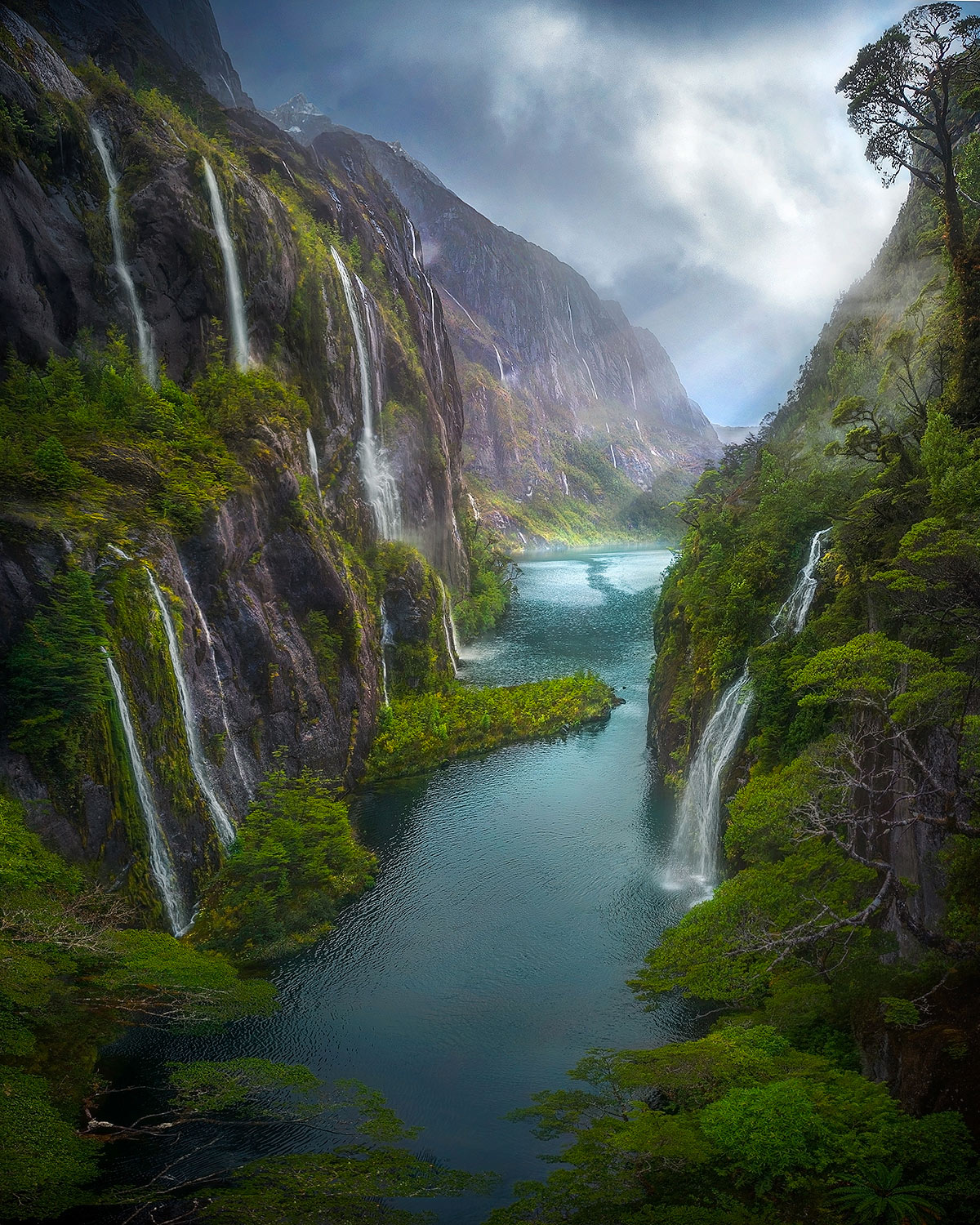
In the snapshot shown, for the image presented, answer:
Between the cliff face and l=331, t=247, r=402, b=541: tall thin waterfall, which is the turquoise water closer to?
the cliff face

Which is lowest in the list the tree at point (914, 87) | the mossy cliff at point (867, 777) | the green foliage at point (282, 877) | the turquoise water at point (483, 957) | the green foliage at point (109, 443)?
the turquoise water at point (483, 957)

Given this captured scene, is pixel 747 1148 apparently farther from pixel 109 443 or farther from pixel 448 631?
pixel 448 631

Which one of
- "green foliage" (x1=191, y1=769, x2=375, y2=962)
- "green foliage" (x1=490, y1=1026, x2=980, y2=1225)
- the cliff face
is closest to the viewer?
"green foliage" (x1=490, y1=1026, x2=980, y2=1225)

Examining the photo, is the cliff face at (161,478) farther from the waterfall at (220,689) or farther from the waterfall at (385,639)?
Answer: the waterfall at (385,639)

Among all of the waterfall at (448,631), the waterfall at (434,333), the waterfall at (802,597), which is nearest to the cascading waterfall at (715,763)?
the waterfall at (802,597)

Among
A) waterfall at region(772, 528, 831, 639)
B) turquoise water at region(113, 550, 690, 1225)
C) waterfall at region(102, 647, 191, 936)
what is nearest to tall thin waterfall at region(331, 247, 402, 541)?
turquoise water at region(113, 550, 690, 1225)

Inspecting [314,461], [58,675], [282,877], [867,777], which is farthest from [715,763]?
[314,461]
